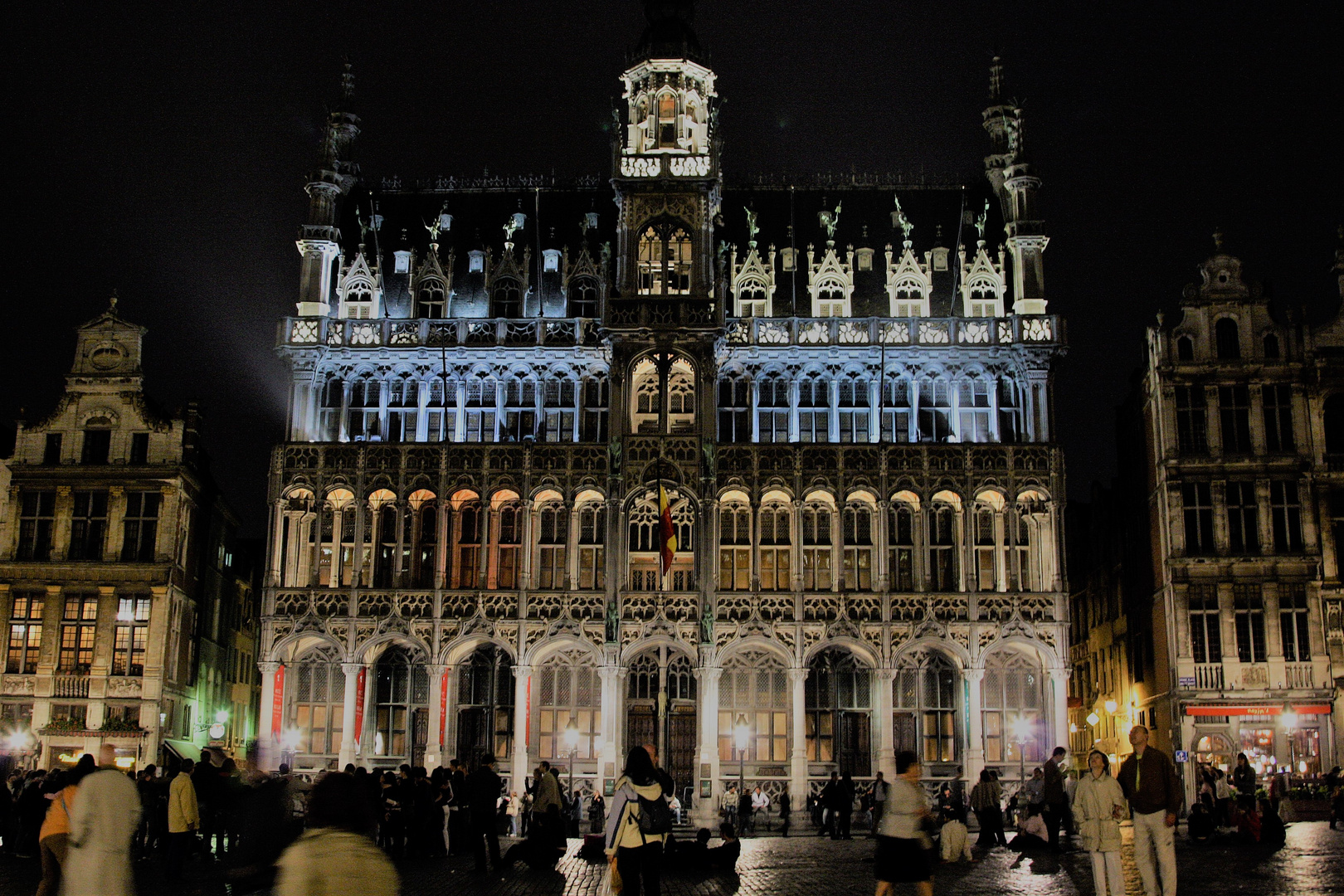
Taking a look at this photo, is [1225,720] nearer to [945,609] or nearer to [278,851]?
[945,609]

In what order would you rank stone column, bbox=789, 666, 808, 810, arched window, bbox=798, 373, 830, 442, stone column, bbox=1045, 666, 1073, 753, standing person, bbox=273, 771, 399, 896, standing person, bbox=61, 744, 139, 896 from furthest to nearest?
arched window, bbox=798, 373, 830, 442
stone column, bbox=789, 666, 808, 810
stone column, bbox=1045, 666, 1073, 753
standing person, bbox=61, 744, 139, 896
standing person, bbox=273, 771, 399, 896

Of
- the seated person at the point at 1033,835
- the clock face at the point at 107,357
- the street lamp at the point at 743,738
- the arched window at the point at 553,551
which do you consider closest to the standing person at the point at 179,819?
the seated person at the point at 1033,835

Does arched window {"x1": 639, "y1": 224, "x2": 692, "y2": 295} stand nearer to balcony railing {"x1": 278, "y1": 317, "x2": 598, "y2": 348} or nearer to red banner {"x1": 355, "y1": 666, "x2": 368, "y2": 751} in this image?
balcony railing {"x1": 278, "y1": 317, "x2": 598, "y2": 348}

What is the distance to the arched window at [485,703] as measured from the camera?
48719mm

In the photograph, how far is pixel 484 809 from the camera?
78.1 feet

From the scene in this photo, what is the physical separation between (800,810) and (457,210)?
27.0 m

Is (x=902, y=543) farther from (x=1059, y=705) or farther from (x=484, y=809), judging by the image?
(x=484, y=809)

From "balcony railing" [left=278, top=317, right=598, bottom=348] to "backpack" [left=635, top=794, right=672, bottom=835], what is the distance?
122 ft

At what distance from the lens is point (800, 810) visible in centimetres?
4669

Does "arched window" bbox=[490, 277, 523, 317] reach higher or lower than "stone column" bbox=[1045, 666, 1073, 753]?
higher

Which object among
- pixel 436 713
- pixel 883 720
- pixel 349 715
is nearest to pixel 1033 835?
pixel 883 720

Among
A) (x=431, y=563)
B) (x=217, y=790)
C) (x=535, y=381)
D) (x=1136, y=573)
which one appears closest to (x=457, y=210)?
(x=535, y=381)

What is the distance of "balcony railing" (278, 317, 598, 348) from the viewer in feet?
172

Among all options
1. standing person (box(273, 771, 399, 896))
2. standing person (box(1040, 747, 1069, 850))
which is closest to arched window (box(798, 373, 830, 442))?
standing person (box(1040, 747, 1069, 850))
